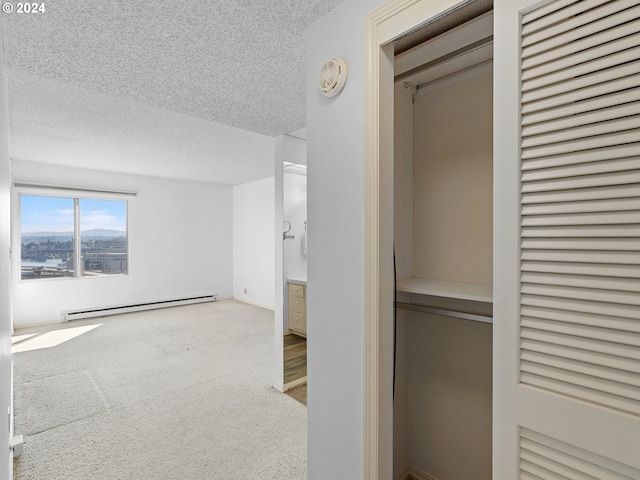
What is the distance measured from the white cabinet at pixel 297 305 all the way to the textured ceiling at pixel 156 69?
4.86 feet

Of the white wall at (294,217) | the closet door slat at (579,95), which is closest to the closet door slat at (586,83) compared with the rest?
the closet door slat at (579,95)

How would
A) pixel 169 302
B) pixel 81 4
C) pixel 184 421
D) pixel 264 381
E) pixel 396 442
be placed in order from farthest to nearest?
pixel 169 302 → pixel 264 381 → pixel 184 421 → pixel 396 442 → pixel 81 4

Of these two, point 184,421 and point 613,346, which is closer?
point 613,346

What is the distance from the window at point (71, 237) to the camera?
5.23m

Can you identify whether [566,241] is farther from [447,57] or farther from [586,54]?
[447,57]

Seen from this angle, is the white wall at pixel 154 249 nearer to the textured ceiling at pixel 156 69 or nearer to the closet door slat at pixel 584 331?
the textured ceiling at pixel 156 69

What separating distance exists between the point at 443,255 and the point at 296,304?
5.53ft

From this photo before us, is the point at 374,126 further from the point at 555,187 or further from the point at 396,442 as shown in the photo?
the point at 396,442

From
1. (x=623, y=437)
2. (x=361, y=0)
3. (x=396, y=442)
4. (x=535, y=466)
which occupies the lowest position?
(x=396, y=442)

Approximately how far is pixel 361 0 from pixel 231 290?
682cm

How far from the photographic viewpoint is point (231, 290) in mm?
7387

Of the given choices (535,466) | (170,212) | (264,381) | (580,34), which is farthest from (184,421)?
(170,212)

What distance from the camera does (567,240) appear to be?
0.78 metres
